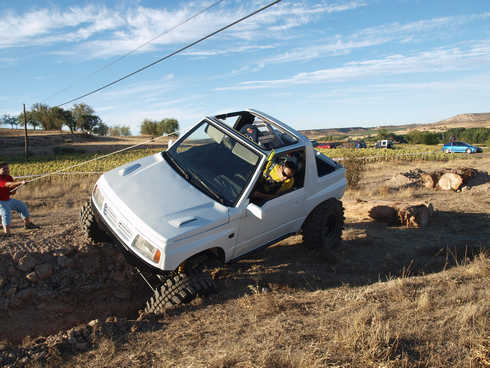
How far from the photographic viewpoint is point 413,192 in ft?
40.9

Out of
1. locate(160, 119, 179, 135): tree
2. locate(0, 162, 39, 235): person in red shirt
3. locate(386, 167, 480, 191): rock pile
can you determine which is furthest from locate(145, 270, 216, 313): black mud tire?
locate(160, 119, 179, 135): tree

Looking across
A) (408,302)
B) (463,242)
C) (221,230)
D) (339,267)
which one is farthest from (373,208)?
(221,230)

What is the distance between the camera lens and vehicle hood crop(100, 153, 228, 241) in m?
3.70

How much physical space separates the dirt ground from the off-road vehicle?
460 mm

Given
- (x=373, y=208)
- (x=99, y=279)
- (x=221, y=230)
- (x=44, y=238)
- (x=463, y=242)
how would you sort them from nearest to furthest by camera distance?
(x=221, y=230), (x=99, y=279), (x=44, y=238), (x=463, y=242), (x=373, y=208)

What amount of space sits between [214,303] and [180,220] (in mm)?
1184

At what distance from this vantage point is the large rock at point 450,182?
40.6 feet

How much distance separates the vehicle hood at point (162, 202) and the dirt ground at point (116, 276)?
3.36 ft

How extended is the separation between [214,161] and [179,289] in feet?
6.18

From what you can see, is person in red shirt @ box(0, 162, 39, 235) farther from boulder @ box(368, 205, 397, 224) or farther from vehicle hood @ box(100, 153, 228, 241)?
boulder @ box(368, 205, 397, 224)

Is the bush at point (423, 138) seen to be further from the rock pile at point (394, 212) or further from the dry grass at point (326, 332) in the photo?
the dry grass at point (326, 332)

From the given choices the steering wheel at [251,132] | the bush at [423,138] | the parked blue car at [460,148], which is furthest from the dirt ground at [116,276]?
the bush at [423,138]

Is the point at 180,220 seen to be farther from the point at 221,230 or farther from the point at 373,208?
the point at 373,208

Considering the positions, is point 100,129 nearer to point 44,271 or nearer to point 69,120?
point 69,120
